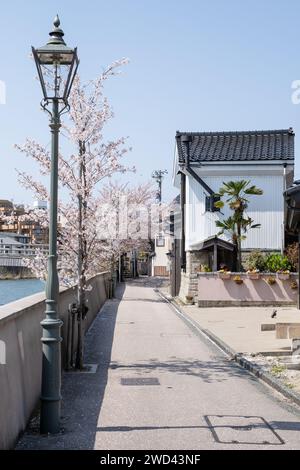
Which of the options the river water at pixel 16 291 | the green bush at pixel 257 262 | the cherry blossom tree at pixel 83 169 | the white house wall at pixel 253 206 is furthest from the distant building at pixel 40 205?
the river water at pixel 16 291

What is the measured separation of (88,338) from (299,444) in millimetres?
10771

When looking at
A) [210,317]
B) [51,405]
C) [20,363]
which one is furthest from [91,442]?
[210,317]

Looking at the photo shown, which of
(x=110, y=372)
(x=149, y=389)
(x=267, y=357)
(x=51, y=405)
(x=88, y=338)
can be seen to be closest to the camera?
(x=51, y=405)

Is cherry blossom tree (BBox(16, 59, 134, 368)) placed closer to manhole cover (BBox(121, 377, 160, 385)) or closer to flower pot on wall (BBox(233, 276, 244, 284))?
manhole cover (BBox(121, 377, 160, 385))

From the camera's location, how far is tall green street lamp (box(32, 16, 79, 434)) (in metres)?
7.15

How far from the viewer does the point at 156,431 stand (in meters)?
7.15

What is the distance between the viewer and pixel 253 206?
1287 inches

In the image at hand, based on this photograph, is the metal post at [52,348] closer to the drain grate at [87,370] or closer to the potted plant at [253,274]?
the drain grate at [87,370]

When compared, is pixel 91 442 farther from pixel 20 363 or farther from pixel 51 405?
pixel 20 363

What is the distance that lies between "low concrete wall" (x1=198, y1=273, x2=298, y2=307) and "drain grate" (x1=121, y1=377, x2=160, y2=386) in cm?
1697

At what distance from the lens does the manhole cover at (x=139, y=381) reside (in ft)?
34.5

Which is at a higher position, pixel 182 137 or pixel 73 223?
pixel 182 137

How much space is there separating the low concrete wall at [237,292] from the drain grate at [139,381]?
55.7 feet

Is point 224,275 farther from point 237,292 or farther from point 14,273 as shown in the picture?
point 14,273
